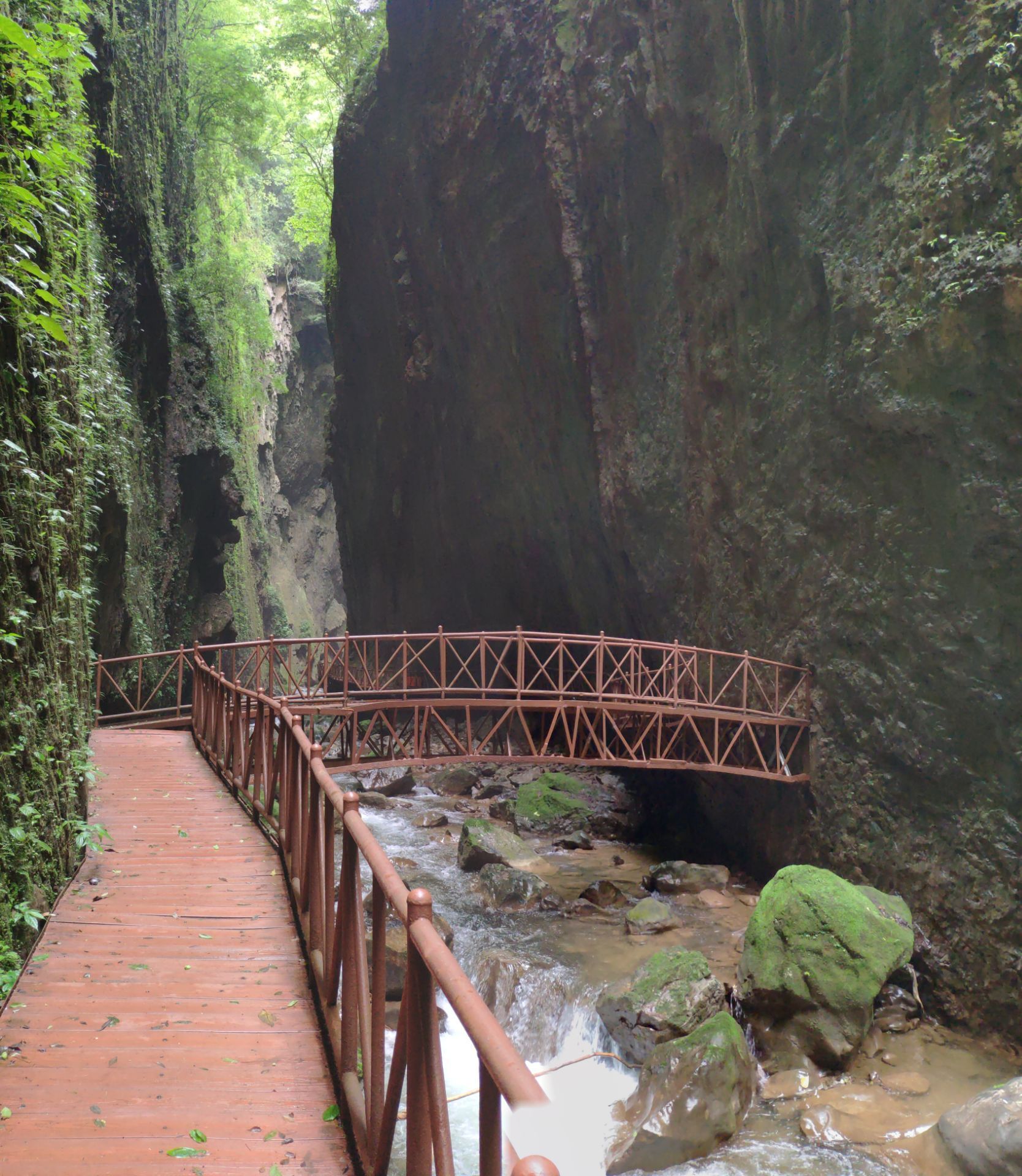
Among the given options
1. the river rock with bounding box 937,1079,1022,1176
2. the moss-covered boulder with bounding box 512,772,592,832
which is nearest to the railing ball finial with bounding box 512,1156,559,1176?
the river rock with bounding box 937,1079,1022,1176

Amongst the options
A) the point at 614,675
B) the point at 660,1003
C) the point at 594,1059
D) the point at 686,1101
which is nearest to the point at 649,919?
the point at 660,1003

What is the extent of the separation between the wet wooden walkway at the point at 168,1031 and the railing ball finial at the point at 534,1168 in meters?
1.99

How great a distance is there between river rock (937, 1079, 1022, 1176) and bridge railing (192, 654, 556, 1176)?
5.73 m

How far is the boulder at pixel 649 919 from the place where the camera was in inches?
445

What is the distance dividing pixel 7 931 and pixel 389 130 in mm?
23305

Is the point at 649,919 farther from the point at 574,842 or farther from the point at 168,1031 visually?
the point at 168,1031

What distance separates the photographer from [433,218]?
2148 cm

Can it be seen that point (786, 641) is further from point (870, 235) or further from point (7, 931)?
point (7, 931)

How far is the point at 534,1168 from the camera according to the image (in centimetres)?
128

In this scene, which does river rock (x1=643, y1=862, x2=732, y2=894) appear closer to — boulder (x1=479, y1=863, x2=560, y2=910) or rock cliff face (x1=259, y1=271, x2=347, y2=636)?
boulder (x1=479, y1=863, x2=560, y2=910)

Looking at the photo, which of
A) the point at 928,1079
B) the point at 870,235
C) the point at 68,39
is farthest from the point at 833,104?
the point at 928,1079

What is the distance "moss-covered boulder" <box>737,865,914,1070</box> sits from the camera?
8750mm

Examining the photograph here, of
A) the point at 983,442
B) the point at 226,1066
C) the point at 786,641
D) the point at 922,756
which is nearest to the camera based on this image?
the point at 226,1066

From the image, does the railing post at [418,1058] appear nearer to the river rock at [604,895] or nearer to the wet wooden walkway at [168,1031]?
the wet wooden walkway at [168,1031]
